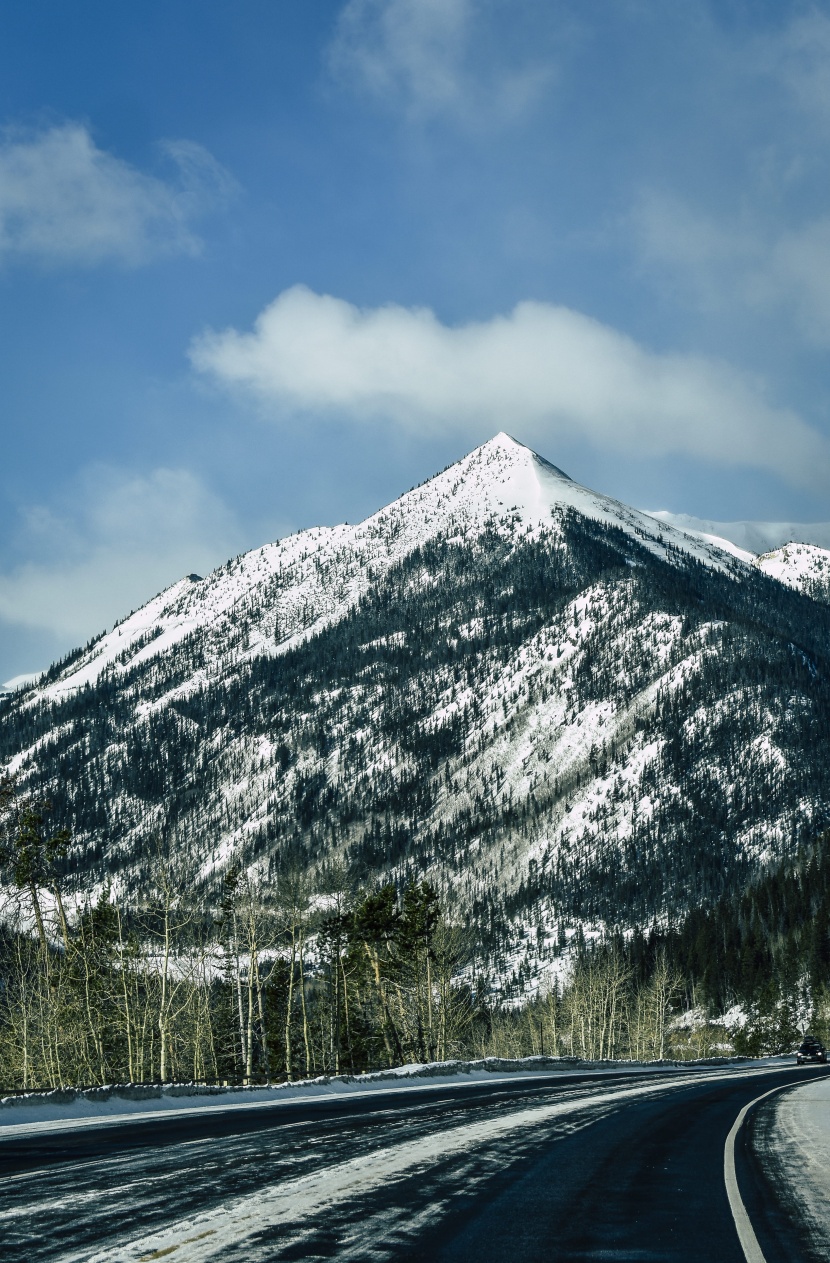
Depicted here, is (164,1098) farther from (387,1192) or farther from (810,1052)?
(810,1052)

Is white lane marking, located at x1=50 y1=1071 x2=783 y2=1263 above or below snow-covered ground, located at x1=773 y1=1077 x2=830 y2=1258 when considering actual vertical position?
above

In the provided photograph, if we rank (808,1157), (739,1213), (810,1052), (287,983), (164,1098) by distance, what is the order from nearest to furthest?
(739,1213), (808,1157), (164,1098), (810,1052), (287,983)

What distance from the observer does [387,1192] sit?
10.2m

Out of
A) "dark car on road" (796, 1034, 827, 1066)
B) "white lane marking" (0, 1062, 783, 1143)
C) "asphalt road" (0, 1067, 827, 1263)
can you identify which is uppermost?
"asphalt road" (0, 1067, 827, 1263)

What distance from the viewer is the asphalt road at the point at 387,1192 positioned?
311 inches

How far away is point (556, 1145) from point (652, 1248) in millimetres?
7337

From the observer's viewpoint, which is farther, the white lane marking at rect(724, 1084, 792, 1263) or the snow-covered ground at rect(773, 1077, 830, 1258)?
the snow-covered ground at rect(773, 1077, 830, 1258)

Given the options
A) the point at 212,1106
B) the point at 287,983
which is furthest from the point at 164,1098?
the point at 287,983

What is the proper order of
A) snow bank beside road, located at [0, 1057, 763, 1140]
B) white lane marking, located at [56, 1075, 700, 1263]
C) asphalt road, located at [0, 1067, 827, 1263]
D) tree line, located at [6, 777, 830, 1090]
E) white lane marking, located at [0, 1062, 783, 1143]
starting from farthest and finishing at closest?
1. tree line, located at [6, 777, 830, 1090]
2. snow bank beside road, located at [0, 1057, 763, 1140]
3. white lane marking, located at [0, 1062, 783, 1143]
4. asphalt road, located at [0, 1067, 827, 1263]
5. white lane marking, located at [56, 1075, 700, 1263]

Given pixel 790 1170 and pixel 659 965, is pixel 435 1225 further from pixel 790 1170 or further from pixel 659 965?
pixel 659 965

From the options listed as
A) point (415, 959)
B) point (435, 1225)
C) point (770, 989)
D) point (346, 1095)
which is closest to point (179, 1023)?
point (415, 959)

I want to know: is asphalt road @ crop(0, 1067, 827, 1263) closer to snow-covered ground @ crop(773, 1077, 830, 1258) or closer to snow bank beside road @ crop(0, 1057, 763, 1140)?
snow-covered ground @ crop(773, 1077, 830, 1258)

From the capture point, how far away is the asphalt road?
790 cm

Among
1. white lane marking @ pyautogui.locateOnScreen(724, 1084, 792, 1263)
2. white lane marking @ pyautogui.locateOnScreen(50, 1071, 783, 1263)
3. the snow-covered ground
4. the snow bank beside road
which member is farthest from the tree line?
white lane marking @ pyautogui.locateOnScreen(724, 1084, 792, 1263)
